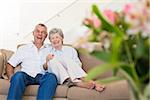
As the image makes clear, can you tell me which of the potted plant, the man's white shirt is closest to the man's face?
the man's white shirt

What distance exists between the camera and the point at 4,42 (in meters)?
4.74

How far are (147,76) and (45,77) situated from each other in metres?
2.39

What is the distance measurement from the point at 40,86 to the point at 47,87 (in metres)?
0.09

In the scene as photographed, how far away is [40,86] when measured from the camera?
3.21m

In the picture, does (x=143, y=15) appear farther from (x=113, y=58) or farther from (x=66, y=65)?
(x=66, y=65)

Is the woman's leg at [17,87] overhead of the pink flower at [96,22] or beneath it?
beneath

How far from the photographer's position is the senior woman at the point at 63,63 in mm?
3363

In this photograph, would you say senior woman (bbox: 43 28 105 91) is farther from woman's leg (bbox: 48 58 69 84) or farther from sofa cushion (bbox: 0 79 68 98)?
sofa cushion (bbox: 0 79 68 98)

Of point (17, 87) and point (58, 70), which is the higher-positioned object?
point (58, 70)

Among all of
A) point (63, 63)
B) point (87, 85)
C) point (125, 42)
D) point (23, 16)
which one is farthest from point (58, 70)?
point (125, 42)

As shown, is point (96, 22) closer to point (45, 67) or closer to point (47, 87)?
point (47, 87)

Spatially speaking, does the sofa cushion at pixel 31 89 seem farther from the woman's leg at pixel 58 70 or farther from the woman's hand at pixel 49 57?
the woman's hand at pixel 49 57

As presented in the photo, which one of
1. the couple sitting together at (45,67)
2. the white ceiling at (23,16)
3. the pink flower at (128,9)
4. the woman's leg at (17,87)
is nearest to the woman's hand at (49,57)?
the couple sitting together at (45,67)

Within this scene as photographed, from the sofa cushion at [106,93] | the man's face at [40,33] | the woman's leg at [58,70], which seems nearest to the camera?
the sofa cushion at [106,93]
